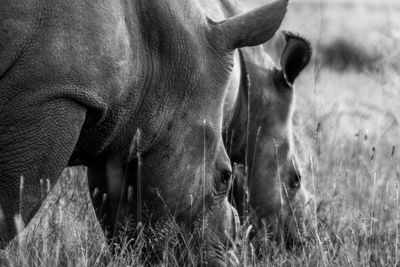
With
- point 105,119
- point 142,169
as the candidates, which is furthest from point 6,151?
point 142,169

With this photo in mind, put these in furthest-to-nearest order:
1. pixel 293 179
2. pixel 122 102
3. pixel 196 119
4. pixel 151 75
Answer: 1. pixel 293 179
2. pixel 196 119
3. pixel 151 75
4. pixel 122 102

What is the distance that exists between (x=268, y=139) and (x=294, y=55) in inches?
20.6

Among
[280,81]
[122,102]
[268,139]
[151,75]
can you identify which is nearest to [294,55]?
[280,81]

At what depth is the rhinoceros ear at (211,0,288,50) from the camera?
16.4 feet

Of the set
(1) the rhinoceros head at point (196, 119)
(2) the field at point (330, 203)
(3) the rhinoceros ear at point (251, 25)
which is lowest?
(2) the field at point (330, 203)

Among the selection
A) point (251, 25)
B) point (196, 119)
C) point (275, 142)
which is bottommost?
point (275, 142)

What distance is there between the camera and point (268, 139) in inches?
239

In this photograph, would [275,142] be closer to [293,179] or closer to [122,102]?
[293,179]

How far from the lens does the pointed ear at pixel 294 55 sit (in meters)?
6.06

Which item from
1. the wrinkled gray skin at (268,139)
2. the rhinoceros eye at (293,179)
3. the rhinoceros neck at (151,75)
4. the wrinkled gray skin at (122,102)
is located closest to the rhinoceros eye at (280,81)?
the wrinkled gray skin at (268,139)

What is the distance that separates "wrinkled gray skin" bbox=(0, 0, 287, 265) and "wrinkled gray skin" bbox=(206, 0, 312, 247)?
28.8 inches

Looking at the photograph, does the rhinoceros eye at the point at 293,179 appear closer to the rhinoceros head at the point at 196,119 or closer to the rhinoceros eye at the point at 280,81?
the rhinoceros eye at the point at 280,81

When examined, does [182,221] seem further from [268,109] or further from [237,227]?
[268,109]

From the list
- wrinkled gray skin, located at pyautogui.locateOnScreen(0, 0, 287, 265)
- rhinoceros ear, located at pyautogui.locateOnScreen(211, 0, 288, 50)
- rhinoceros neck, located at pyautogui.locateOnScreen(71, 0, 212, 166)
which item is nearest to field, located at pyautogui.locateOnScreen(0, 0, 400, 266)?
wrinkled gray skin, located at pyautogui.locateOnScreen(0, 0, 287, 265)
